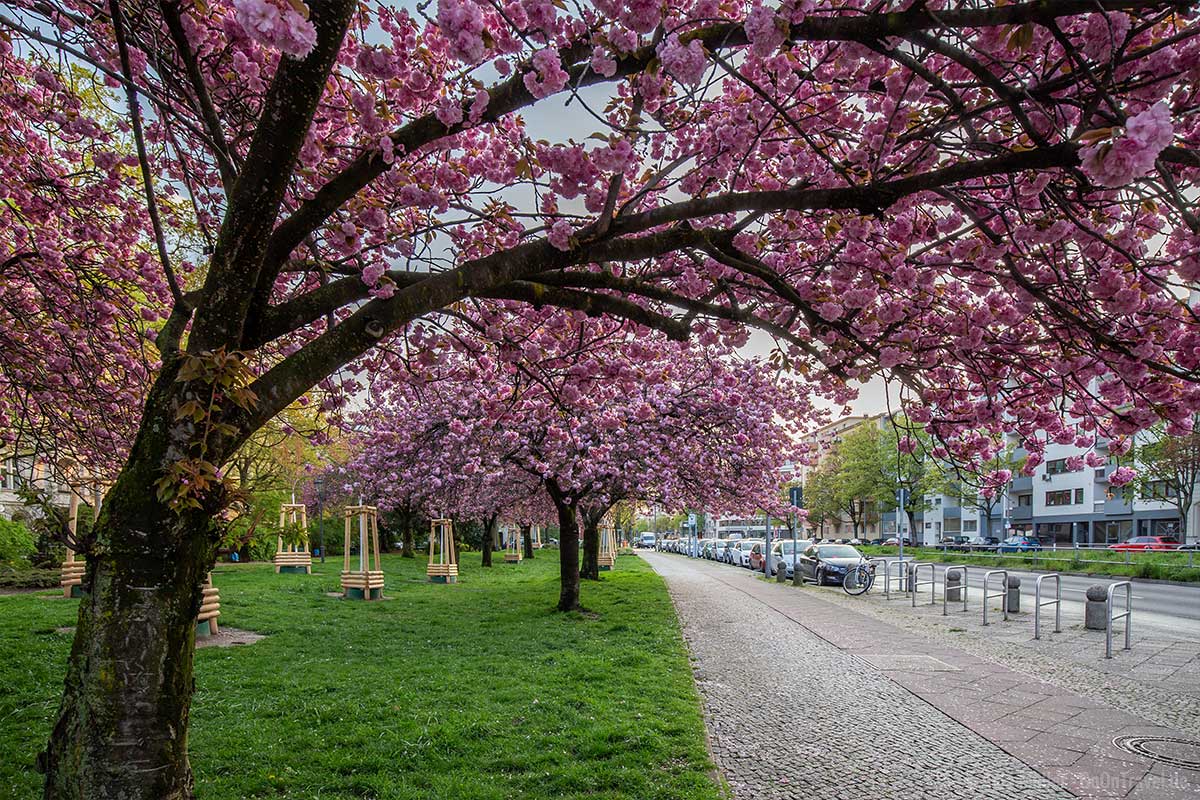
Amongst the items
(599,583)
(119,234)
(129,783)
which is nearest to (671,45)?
(129,783)

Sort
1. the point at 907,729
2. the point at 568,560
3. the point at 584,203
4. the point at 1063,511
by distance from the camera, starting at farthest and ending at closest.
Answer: the point at 1063,511
the point at 568,560
the point at 907,729
the point at 584,203

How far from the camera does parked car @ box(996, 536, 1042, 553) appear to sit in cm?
4117

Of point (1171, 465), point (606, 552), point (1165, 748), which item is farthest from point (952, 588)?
point (1171, 465)

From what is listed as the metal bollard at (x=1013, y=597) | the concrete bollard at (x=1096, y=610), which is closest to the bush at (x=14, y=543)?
the metal bollard at (x=1013, y=597)

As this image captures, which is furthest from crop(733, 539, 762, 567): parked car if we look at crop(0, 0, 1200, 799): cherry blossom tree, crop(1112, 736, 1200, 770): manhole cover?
crop(0, 0, 1200, 799): cherry blossom tree

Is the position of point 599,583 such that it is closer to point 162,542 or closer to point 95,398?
point 95,398

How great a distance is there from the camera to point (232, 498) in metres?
3.12

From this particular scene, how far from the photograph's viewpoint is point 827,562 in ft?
68.9

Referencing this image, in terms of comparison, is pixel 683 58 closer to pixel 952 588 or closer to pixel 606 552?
pixel 952 588

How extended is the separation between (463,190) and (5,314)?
5122mm

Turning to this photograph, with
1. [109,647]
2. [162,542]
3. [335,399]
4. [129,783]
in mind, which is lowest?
[129,783]

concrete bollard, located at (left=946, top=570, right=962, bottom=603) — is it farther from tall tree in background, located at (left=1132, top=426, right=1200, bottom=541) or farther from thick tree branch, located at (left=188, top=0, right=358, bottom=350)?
tall tree in background, located at (left=1132, top=426, right=1200, bottom=541)

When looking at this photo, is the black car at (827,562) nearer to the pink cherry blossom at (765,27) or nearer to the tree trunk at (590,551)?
the tree trunk at (590,551)

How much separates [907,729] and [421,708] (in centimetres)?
426
